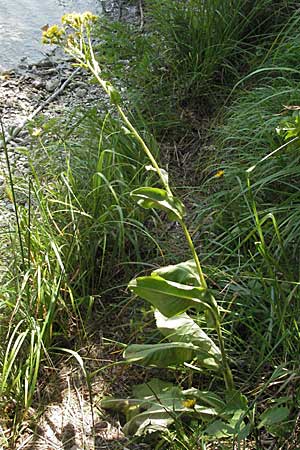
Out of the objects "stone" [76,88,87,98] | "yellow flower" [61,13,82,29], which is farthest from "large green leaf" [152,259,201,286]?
"stone" [76,88,87,98]

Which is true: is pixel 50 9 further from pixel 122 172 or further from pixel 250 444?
pixel 250 444

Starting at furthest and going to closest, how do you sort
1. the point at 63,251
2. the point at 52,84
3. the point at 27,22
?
the point at 27,22 < the point at 52,84 < the point at 63,251

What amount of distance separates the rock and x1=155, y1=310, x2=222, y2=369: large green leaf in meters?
2.14

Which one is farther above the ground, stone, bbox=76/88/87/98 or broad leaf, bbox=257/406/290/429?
stone, bbox=76/88/87/98

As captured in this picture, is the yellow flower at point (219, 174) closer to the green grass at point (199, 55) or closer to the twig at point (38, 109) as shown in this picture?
the green grass at point (199, 55)

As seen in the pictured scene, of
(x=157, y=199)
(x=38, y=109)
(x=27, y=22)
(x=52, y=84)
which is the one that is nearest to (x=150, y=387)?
(x=157, y=199)

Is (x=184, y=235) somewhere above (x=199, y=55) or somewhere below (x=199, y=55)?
below

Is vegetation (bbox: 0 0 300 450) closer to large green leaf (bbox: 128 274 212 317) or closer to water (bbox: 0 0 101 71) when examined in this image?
large green leaf (bbox: 128 274 212 317)

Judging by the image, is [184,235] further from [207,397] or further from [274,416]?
[274,416]

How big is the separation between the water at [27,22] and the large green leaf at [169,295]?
252 cm

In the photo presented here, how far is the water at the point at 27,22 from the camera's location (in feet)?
13.1

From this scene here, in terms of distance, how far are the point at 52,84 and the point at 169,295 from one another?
2321 millimetres

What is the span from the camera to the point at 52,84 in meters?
3.70

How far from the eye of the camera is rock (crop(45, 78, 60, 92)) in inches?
145
